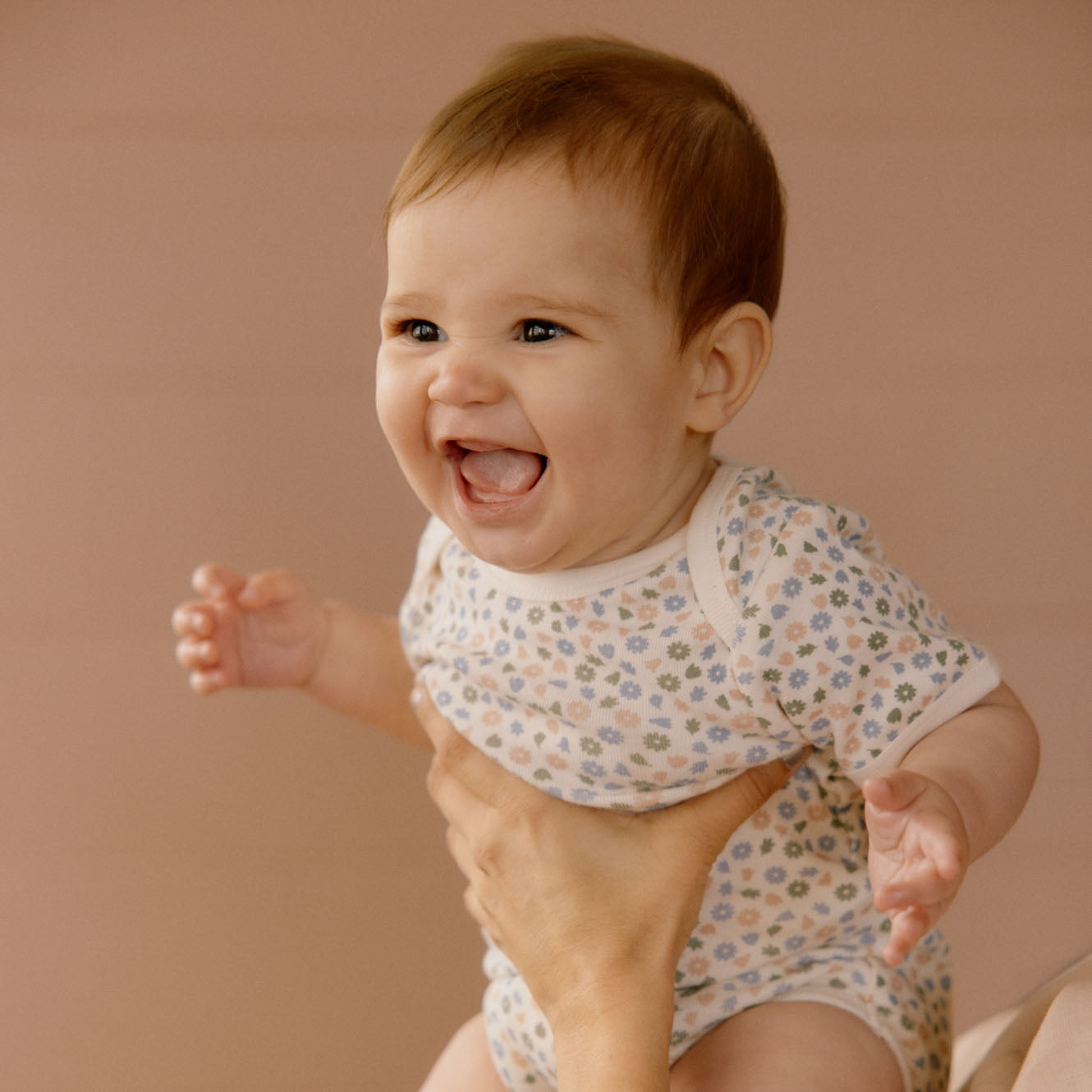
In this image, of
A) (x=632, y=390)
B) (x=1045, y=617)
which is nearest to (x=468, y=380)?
(x=632, y=390)

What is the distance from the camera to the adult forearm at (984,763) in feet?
2.74

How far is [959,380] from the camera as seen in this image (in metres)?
1.49

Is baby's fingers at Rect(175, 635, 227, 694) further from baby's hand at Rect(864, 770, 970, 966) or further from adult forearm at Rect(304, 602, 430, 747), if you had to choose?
baby's hand at Rect(864, 770, 970, 966)

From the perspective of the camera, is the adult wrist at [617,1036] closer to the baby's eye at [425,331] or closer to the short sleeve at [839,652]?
the short sleeve at [839,652]

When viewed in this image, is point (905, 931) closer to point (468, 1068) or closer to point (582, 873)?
point (582, 873)

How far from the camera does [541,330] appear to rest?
35.8 inches

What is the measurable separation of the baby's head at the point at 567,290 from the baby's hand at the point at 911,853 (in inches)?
12.6

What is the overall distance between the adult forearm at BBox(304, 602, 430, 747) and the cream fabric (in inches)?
24.7

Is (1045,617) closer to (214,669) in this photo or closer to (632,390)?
(632,390)

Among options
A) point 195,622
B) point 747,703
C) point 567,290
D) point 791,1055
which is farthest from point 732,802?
point 195,622

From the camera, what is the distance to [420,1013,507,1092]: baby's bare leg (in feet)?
3.80

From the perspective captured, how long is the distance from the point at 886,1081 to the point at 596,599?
1.48 ft

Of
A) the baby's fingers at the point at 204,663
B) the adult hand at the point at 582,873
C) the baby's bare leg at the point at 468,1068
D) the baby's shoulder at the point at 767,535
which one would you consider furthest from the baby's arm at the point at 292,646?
the baby's shoulder at the point at 767,535

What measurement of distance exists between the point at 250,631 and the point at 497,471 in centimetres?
39
